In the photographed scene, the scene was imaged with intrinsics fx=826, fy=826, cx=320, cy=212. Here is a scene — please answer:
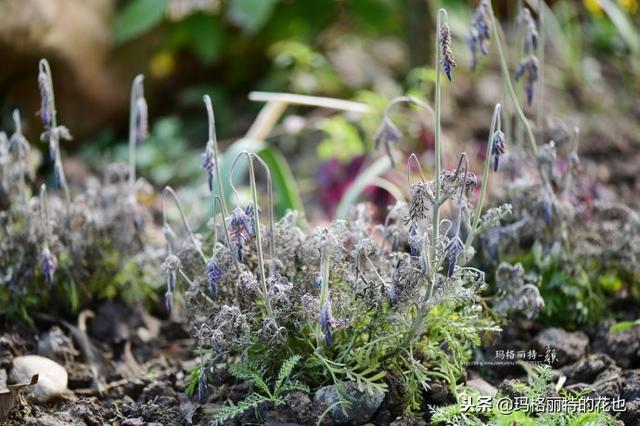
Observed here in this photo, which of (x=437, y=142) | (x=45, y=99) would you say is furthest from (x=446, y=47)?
(x=45, y=99)

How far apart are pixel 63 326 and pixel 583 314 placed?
5.23 feet

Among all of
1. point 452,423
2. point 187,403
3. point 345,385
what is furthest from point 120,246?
point 452,423

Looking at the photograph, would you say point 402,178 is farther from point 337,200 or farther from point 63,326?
point 63,326

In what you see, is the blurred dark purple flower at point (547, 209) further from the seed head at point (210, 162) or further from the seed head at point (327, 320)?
the seed head at point (210, 162)

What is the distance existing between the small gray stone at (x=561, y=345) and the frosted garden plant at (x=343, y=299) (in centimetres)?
33

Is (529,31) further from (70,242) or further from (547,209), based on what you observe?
(70,242)

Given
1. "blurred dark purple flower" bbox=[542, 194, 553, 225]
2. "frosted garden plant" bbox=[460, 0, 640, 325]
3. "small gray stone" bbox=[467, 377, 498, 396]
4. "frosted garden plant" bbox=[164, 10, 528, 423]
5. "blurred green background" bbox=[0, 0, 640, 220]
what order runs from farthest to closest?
"blurred green background" bbox=[0, 0, 640, 220]
"frosted garden plant" bbox=[460, 0, 640, 325]
"blurred dark purple flower" bbox=[542, 194, 553, 225]
"small gray stone" bbox=[467, 377, 498, 396]
"frosted garden plant" bbox=[164, 10, 528, 423]

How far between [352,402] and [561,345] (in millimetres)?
734

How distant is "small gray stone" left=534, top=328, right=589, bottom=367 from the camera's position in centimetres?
233

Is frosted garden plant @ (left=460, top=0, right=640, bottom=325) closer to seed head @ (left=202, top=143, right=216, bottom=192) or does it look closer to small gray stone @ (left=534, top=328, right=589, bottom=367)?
small gray stone @ (left=534, top=328, right=589, bottom=367)

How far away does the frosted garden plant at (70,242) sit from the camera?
2.46 metres

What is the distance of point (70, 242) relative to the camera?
100 inches

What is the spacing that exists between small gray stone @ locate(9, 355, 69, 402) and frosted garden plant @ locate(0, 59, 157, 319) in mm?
270

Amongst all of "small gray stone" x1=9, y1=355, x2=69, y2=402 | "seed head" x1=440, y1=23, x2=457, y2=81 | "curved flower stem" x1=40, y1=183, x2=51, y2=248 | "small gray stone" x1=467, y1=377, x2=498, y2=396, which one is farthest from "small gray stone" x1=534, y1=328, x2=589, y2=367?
"curved flower stem" x1=40, y1=183, x2=51, y2=248
